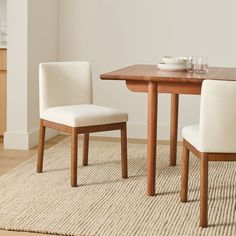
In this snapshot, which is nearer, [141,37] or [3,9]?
[141,37]

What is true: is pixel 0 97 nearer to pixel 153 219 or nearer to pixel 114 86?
pixel 114 86

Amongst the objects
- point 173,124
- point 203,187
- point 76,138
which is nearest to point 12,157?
point 76,138

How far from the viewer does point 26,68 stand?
4.66 m

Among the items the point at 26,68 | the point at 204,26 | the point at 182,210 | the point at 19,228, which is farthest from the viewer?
the point at 204,26

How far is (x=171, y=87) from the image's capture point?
131 inches

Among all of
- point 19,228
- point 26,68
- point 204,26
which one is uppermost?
point 204,26

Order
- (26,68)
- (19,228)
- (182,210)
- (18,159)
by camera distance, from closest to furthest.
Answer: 1. (19,228)
2. (182,210)
3. (18,159)
4. (26,68)

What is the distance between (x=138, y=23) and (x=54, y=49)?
800mm

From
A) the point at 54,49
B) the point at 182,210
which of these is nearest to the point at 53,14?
the point at 54,49

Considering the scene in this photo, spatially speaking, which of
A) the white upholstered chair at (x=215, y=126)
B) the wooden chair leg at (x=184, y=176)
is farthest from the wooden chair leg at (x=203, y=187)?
the wooden chair leg at (x=184, y=176)

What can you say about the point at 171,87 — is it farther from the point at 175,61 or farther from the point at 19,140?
the point at 19,140

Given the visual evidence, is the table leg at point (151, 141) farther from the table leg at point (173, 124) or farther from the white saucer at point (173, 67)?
the table leg at point (173, 124)

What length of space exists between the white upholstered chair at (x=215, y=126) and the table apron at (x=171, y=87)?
402mm

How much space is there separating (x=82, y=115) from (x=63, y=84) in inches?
19.7
